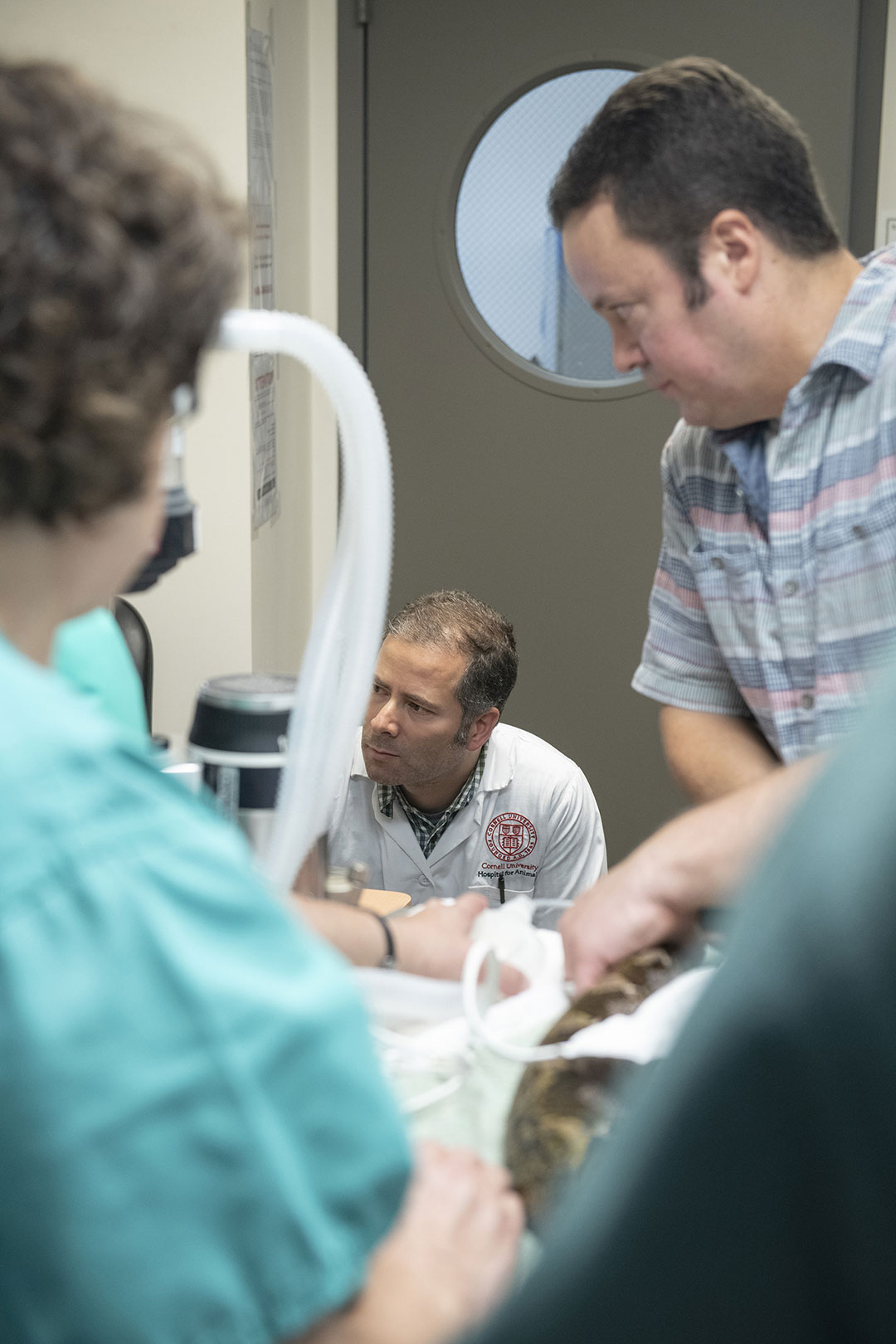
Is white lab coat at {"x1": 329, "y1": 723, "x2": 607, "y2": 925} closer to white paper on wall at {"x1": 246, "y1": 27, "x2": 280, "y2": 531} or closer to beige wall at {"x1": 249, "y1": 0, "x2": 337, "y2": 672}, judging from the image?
beige wall at {"x1": 249, "y1": 0, "x2": 337, "y2": 672}

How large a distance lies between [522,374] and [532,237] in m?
0.32

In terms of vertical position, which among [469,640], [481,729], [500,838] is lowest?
[500,838]

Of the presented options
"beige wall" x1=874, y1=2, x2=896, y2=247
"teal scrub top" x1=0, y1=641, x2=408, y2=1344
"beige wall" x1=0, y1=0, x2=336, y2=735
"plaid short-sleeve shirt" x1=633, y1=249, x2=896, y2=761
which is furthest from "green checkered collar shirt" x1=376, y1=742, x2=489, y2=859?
"teal scrub top" x1=0, y1=641, x2=408, y2=1344

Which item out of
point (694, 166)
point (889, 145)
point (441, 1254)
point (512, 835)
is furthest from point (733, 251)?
point (889, 145)

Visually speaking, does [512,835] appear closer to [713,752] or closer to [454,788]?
[454,788]

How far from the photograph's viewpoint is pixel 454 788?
232 centimetres

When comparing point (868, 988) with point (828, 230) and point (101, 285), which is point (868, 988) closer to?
point (101, 285)

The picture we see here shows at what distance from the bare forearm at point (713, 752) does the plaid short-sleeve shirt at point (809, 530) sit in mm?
26

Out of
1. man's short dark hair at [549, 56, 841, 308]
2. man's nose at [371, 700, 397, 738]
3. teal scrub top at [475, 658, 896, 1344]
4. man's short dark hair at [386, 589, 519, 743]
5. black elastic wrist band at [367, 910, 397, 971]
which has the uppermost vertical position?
man's short dark hair at [549, 56, 841, 308]

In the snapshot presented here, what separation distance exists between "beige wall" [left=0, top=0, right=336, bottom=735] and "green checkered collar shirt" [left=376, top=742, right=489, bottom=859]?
19.7 inches

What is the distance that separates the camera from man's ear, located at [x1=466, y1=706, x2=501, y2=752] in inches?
89.7

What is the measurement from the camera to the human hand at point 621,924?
971 millimetres

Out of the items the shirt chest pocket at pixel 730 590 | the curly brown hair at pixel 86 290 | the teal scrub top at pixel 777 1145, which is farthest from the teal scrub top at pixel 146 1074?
the shirt chest pocket at pixel 730 590

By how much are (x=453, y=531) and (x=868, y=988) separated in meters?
3.00
